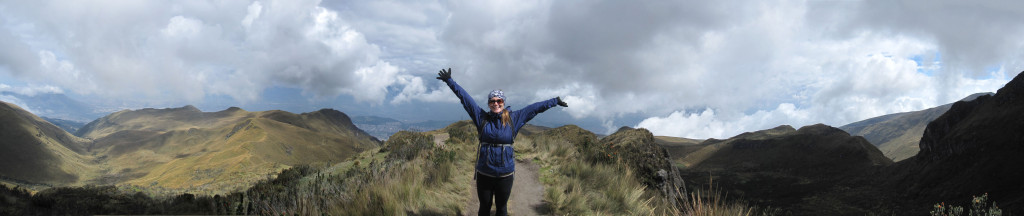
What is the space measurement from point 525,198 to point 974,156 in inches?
5290

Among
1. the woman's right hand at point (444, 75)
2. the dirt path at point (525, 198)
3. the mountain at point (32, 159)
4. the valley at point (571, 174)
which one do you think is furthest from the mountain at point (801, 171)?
the mountain at point (32, 159)

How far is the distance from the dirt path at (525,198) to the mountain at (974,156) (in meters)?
94.0

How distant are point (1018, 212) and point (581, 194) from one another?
91633mm

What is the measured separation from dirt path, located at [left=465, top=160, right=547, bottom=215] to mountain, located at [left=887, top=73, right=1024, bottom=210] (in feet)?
308

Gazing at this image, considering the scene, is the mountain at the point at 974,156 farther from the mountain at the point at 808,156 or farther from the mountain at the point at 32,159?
the mountain at the point at 32,159

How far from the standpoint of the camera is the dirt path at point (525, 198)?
679 centimetres

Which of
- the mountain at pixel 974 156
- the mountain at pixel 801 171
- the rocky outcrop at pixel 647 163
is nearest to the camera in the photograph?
the rocky outcrop at pixel 647 163

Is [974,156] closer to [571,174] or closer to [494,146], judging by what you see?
[571,174]

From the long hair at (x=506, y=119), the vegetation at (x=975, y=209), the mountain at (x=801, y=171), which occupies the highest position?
the long hair at (x=506, y=119)

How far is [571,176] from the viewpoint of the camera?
965cm

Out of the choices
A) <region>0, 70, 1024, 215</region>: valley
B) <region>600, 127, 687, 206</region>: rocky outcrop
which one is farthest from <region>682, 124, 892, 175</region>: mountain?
<region>600, 127, 687, 206</region>: rocky outcrop

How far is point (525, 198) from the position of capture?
764cm

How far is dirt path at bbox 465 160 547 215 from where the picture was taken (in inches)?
267

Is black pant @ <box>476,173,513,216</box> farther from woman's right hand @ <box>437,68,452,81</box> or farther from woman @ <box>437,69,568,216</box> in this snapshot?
woman's right hand @ <box>437,68,452,81</box>
